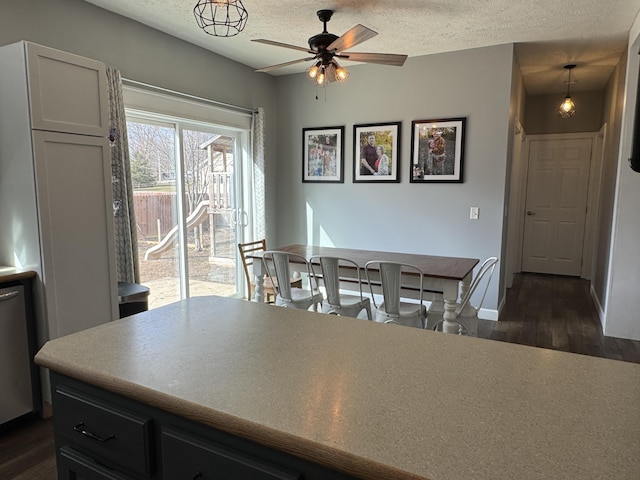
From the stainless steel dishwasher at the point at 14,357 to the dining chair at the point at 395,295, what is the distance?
1991 millimetres

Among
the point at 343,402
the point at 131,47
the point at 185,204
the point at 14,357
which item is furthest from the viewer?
the point at 185,204

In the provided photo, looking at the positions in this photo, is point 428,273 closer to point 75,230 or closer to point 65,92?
point 75,230

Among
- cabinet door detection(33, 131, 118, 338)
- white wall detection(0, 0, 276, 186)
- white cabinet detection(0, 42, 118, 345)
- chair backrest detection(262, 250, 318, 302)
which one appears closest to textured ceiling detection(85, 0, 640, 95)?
white wall detection(0, 0, 276, 186)

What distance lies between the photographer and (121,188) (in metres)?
3.18

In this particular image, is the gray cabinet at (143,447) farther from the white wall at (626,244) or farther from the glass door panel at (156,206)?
Answer: the white wall at (626,244)

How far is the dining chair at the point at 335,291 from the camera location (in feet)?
9.46

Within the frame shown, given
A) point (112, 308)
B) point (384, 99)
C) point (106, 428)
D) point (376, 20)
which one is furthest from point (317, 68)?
point (106, 428)

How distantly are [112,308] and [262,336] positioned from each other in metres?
1.80

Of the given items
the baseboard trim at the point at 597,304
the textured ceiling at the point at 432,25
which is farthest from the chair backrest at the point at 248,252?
the baseboard trim at the point at 597,304

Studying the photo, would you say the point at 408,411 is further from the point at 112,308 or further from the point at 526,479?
the point at 112,308

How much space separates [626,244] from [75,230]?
165 inches

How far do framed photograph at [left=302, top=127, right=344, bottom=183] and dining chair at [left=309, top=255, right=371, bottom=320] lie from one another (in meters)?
2.00

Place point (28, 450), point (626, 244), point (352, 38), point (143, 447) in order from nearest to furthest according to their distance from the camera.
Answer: point (143, 447) < point (28, 450) < point (352, 38) < point (626, 244)

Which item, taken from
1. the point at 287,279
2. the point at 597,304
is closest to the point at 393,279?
the point at 287,279
